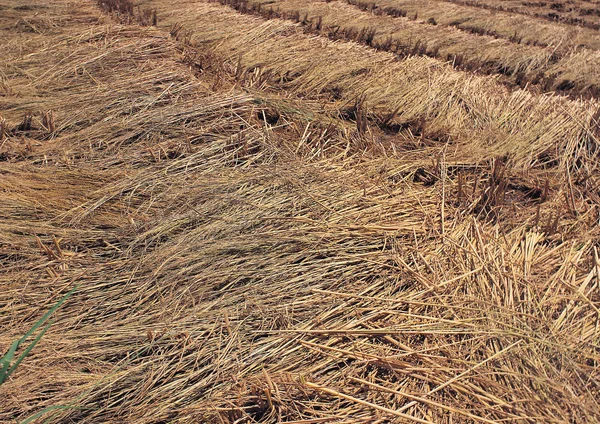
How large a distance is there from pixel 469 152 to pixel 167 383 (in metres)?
2.10

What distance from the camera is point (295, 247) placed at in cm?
209

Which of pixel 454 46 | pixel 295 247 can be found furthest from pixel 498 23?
pixel 295 247

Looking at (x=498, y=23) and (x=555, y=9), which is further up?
(x=555, y=9)

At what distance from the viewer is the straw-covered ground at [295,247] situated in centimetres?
155

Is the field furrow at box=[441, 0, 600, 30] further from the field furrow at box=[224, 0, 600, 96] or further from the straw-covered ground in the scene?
the straw-covered ground

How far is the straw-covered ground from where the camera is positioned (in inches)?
61.2

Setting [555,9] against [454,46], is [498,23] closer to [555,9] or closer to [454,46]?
[454,46]

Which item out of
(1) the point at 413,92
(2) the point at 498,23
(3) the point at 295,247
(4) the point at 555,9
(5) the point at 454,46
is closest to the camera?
(3) the point at 295,247

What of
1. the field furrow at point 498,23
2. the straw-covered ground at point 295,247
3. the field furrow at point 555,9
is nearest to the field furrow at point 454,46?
the field furrow at point 498,23

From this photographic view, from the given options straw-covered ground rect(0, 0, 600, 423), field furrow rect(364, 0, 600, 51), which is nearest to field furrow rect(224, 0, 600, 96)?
field furrow rect(364, 0, 600, 51)

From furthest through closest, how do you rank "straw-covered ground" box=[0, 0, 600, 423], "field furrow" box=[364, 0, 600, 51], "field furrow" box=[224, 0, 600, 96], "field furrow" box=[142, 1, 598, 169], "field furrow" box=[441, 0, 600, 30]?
"field furrow" box=[441, 0, 600, 30] < "field furrow" box=[364, 0, 600, 51] < "field furrow" box=[224, 0, 600, 96] < "field furrow" box=[142, 1, 598, 169] < "straw-covered ground" box=[0, 0, 600, 423]

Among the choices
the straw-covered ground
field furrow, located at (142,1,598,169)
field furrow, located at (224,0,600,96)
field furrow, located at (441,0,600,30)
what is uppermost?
field furrow, located at (441,0,600,30)

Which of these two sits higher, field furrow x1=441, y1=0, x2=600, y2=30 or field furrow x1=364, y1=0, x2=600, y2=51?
field furrow x1=441, y1=0, x2=600, y2=30

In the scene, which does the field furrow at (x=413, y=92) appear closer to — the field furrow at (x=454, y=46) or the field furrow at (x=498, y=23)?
the field furrow at (x=454, y=46)
